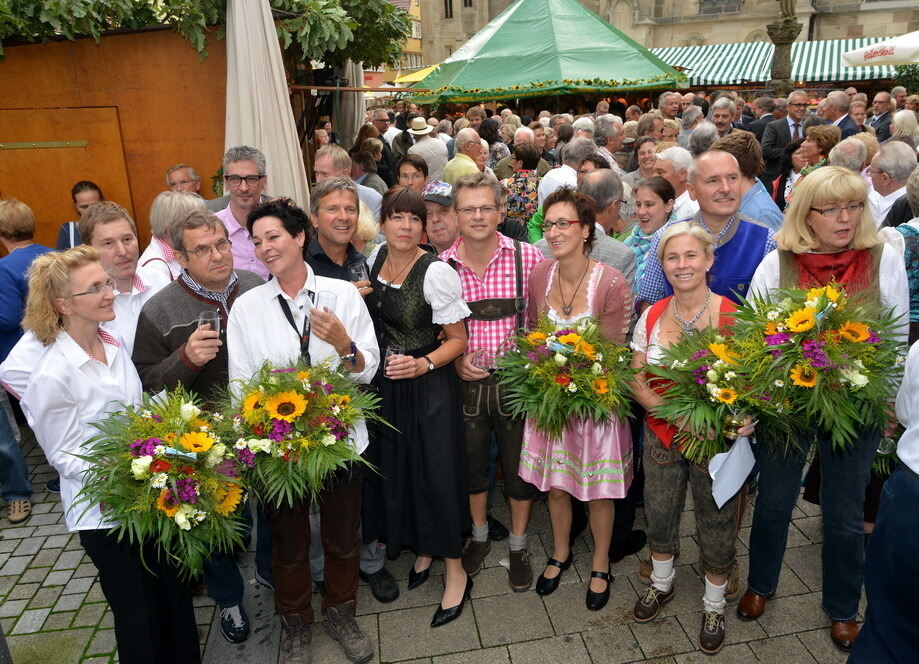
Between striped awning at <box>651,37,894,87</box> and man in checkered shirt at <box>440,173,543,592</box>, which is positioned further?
striped awning at <box>651,37,894,87</box>

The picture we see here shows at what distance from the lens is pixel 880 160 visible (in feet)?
19.1

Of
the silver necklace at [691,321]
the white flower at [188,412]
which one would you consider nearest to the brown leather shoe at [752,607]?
the silver necklace at [691,321]

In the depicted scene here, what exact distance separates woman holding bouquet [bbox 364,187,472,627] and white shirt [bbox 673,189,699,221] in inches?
88.6

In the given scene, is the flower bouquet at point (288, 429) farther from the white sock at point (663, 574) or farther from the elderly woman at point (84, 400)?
the white sock at point (663, 574)

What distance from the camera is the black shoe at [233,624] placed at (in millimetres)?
3730

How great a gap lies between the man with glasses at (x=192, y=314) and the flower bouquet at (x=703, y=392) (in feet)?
7.65

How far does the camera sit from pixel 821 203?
3291mm

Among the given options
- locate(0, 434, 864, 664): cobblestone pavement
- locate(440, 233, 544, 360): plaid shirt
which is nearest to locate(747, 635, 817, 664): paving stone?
locate(0, 434, 864, 664): cobblestone pavement

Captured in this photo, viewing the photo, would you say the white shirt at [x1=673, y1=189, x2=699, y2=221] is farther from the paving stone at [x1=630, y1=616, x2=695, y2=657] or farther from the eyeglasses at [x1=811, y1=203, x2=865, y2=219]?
the paving stone at [x1=630, y1=616, x2=695, y2=657]

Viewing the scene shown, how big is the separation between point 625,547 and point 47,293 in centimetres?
370

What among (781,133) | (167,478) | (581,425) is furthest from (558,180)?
(781,133)

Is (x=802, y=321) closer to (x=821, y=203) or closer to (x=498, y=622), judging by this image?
(x=821, y=203)

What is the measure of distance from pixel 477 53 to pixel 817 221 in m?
14.8

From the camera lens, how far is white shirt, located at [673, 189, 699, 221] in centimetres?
497
